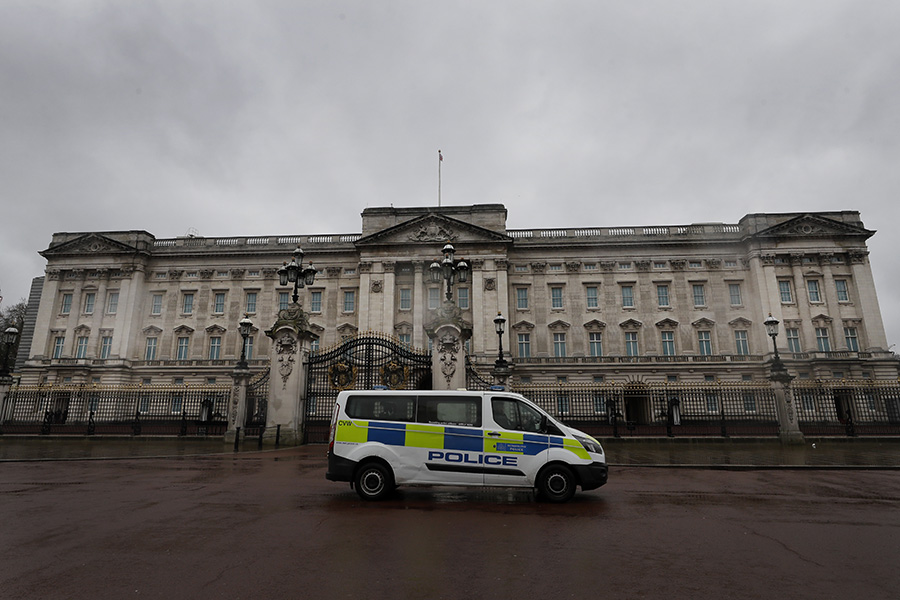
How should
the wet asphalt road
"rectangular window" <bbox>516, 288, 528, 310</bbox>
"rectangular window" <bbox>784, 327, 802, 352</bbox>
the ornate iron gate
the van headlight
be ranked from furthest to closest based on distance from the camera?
"rectangular window" <bbox>516, 288, 528, 310</bbox> < "rectangular window" <bbox>784, 327, 802, 352</bbox> < the ornate iron gate < the van headlight < the wet asphalt road

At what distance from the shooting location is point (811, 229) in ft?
140

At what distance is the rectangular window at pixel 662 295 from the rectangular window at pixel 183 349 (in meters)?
44.0

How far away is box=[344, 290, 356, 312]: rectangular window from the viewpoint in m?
45.7

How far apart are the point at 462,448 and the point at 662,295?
132 feet

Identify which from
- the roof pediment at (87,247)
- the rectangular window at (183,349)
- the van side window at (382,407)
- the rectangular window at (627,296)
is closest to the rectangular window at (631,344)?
the rectangular window at (627,296)

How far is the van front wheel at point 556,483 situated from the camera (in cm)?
858

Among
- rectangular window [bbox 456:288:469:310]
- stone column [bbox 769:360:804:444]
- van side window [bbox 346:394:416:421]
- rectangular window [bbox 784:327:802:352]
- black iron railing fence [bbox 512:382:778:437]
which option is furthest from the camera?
rectangular window [bbox 456:288:469:310]

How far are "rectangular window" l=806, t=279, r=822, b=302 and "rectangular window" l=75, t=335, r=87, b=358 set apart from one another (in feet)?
216

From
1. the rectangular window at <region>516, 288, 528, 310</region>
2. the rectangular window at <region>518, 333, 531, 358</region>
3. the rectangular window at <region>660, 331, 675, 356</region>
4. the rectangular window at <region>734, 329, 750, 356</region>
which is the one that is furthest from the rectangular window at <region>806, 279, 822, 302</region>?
the rectangular window at <region>518, 333, 531, 358</region>

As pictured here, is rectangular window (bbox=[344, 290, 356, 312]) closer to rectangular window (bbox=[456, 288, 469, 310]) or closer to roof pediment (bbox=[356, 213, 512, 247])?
roof pediment (bbox=[356, 213, 512, 247])

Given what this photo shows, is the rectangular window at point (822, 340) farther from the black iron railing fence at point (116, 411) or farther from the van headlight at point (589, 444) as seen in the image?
the black iron railing fence at point (116, 411)

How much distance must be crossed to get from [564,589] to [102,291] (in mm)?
54460

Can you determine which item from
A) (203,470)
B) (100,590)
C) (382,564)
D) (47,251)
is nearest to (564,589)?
(382,564)

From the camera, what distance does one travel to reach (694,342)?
139 ft
